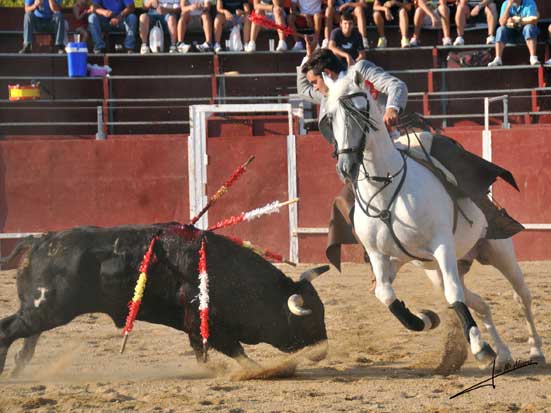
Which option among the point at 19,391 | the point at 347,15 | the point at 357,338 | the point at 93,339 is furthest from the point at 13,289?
the point at 347,15

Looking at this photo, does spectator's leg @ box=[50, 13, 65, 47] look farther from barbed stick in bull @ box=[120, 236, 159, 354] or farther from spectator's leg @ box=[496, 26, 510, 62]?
barbed stick in bull @ box=[120, 236, 159, 354]

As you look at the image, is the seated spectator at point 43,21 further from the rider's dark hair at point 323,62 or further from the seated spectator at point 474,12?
the rider's dark hair at point 323,62

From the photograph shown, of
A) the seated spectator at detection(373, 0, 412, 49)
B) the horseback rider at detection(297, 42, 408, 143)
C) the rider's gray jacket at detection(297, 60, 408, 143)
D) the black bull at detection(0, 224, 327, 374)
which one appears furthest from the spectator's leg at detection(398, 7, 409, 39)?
the black bull at detection(0, 224, 327, 374)

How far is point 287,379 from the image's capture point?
20.2 ft

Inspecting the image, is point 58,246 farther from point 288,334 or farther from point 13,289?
point 13,289

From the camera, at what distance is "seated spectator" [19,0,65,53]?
14.3 metres

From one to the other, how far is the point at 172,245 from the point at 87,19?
934cm

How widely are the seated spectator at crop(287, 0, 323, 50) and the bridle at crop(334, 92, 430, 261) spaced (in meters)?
8.71

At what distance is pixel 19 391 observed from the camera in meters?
5.84

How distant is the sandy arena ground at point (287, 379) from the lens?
17.6ft

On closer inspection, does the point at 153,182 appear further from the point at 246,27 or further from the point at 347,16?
the point at 347,16

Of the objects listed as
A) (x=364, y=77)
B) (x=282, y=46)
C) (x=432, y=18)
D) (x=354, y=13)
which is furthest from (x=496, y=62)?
(x=364, y=77)

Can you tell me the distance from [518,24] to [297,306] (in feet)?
31.5

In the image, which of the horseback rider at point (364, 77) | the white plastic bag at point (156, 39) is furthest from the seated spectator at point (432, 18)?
the horseback rider at point (364, 77)
